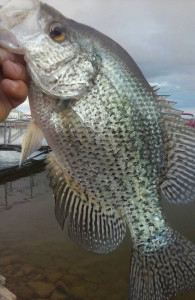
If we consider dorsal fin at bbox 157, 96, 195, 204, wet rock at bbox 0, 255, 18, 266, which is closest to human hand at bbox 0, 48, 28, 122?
dorsal fin at bbox 157, 96, 195, 204

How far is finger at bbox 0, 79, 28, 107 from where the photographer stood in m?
2.13

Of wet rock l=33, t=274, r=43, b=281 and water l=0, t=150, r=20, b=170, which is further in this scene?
water l=0, t=150, r=20, b=170

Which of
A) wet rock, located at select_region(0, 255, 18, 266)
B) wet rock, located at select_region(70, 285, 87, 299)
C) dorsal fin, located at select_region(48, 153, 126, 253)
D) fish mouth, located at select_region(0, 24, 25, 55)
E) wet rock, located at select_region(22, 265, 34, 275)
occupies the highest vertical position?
fish mouth, located at select_region(0, 24, 25, 55)

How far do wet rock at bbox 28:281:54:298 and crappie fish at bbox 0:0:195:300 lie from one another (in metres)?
2.66

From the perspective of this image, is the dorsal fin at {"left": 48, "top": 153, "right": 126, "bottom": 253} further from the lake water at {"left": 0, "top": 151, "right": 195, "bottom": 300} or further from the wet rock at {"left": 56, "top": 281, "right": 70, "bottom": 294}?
the wet rock at {"left": 56, "top": 281, "right": 70, "bottom": 294}

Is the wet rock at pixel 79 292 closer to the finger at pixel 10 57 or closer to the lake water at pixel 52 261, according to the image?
Result: the lake water at pixel 52 261

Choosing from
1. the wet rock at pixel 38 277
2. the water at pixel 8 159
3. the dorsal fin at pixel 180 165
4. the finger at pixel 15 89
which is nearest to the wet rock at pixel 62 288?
the wet rock at pixel 38 277

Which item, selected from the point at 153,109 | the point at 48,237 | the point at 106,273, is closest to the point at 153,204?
the point at 153,109

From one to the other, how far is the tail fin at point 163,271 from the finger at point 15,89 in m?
1.31

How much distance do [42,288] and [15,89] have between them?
342 cm

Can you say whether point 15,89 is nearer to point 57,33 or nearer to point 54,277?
point 57,33

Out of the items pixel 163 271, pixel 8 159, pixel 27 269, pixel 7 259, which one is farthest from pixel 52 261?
pixel 8 159

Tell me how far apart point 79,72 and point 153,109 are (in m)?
0.52

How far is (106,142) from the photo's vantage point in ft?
6.75
